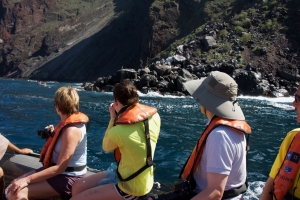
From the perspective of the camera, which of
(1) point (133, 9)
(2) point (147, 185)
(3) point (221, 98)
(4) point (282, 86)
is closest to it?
(3) point (221, 98)

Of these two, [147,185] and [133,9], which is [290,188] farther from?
[133,9]

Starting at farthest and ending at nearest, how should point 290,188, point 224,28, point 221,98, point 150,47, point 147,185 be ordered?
point 150,47 → point 224,28 → point 147,185 → point 221,98 → point 290,188

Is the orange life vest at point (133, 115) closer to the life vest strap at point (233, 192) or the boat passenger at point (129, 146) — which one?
the boat passenger at point (129, 146)

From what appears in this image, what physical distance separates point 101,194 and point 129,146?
0.59 m

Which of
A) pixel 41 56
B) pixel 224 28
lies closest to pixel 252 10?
pixel 224 28

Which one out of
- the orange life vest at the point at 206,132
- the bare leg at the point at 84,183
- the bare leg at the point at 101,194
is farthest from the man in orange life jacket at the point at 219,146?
the bare leg at the point at 84,183

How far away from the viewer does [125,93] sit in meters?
3.73

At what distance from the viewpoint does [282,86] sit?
3753 cm

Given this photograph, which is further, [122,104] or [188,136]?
[188,136]

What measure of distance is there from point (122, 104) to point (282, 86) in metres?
36.4

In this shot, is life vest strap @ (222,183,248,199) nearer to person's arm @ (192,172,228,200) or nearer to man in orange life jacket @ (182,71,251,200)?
man in orange life jacket @ (182,71,251,200)

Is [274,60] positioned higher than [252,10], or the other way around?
[252,10]

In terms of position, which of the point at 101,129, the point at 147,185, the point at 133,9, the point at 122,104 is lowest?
the point at 101,129

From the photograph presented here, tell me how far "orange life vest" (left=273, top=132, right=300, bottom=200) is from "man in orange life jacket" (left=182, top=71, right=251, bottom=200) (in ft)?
1.08
